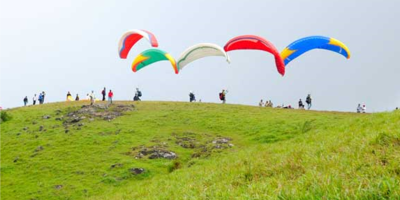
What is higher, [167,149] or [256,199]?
[256,199]

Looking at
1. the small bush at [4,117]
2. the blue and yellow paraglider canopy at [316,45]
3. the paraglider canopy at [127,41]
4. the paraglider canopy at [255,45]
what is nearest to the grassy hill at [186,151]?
the small bush at [4,117]

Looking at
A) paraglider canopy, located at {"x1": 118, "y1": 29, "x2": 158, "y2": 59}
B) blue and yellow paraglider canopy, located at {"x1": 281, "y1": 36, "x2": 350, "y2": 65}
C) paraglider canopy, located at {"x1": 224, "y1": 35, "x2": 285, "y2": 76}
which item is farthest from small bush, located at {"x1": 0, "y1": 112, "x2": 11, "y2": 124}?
blue and yellow paraglider canopy, located at {"x1": 281, "y1": 36, "x2": 350, "y2": 65}

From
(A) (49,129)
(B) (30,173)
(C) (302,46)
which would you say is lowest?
(B) (30,173)

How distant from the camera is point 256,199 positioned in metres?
6.36

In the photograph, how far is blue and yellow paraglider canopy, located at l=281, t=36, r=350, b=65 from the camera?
34.2 metres

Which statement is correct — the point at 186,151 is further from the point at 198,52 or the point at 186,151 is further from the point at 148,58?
the point at 148,58

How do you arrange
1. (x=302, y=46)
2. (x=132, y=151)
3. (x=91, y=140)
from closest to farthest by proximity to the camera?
(x=132, y=151)
(x=91, y=140)
(x=302, y=46)

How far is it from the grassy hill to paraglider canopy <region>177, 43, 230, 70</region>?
574 centimetres

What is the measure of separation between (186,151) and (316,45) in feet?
51.6

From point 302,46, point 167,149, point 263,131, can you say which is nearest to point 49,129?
point 167,149

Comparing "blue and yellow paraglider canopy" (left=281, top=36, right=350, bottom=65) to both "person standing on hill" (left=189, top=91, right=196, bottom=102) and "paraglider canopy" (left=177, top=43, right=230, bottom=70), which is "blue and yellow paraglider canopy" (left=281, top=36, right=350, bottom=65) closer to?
"paraglider canopy" (left=177, top=43, right=230, bottom=70)

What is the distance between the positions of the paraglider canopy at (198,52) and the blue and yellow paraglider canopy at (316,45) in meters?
6.12

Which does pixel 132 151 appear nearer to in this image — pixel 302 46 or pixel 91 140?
pixel 91 140

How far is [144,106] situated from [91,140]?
13.3m
